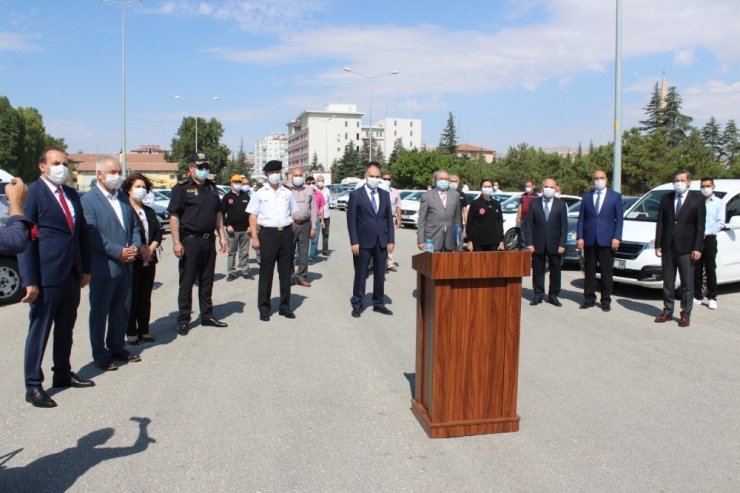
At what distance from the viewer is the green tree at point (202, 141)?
94.7 meters

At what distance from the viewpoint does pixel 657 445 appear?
167 inches

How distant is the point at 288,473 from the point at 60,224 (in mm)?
2937

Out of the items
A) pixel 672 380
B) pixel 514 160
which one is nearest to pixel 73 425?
pixel 672 380

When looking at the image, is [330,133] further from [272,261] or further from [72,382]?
[72,382]

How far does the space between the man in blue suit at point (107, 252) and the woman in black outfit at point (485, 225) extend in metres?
5.81

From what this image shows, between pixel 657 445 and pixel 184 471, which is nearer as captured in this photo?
pixel 184 471

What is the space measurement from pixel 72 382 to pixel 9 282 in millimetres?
4911

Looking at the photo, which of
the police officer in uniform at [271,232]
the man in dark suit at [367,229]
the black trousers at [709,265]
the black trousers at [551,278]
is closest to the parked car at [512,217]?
the black trousers at [551,278]

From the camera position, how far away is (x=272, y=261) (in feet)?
27.7

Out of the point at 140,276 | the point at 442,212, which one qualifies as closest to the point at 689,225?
the point at 442,212

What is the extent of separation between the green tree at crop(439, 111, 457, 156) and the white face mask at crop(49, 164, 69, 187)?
96.0 meters

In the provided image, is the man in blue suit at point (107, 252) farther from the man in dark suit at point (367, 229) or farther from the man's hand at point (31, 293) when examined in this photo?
the man in dark suit at point (367, 229)

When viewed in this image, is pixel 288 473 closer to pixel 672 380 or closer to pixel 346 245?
pixel 672 380

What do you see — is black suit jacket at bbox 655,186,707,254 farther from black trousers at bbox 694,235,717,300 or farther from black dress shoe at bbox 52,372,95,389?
black dress shoe at bbox 52,372,95,389
